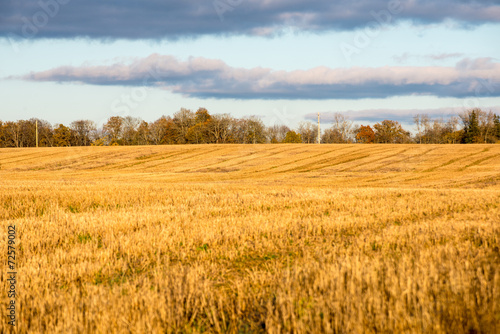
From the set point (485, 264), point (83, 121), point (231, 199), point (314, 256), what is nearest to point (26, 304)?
point (314, 256)

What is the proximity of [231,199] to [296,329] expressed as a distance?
10.6 meters

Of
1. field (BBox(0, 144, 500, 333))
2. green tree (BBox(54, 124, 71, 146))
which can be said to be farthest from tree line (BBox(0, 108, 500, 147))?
field (BBox(0, 144, 500, 333))

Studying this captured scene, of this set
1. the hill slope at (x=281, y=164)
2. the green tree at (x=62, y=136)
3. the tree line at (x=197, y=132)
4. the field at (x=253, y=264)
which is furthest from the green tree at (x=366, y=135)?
the field at (x=253, y=264)

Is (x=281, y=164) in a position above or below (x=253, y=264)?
below

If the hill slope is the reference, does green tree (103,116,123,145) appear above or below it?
above

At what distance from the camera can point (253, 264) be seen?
6.88 metres

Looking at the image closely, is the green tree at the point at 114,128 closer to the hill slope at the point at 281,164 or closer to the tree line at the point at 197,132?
the tree line at the point at 197,132

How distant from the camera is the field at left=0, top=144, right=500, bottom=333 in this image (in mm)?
4220

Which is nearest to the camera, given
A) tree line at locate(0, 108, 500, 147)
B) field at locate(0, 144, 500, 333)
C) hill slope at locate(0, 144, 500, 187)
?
field at locate(0, 144, 500, 333)

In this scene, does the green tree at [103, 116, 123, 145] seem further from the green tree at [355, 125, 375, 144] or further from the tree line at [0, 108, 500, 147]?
the green tree at [355, 125, 375, 144]

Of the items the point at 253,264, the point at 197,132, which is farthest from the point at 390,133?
the point at 253,264

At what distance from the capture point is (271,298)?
473 cm

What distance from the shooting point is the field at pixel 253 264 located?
422 centimetres

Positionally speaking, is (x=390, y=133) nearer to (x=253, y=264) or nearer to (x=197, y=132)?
(x=197, y=132)
